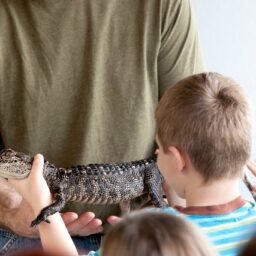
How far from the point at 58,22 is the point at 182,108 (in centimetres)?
67

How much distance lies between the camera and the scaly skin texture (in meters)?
1.70

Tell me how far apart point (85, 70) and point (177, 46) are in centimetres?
32

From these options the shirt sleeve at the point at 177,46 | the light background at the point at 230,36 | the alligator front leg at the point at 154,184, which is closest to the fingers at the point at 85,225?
the alligator front leg at the point at 154,184

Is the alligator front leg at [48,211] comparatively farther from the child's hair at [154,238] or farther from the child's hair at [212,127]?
the child's hair at [154,238]

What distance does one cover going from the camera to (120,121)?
1828 mm

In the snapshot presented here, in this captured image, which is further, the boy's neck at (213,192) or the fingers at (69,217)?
the fingers at (69,217)

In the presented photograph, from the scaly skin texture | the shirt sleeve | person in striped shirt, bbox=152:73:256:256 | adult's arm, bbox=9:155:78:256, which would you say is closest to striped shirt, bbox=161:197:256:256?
person in striped shirt, bbox=152:73:256:256

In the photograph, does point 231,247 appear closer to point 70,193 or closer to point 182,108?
point 182,108

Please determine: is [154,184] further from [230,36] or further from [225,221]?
[230,36]

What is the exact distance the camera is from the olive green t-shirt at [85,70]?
177cm

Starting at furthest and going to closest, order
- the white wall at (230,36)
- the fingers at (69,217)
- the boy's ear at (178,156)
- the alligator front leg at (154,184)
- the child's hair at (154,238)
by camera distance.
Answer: the white wall at (230,36) < the alligator front leg at (154,184) < the fingers at (69,217) < the boy's ear at (178,156) < the child's hair at (154,238)

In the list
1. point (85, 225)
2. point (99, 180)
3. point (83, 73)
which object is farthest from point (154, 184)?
point (83, 73)

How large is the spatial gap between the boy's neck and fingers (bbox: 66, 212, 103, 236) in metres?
0.43

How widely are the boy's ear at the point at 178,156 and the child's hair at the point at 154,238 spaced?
1.52 feet
